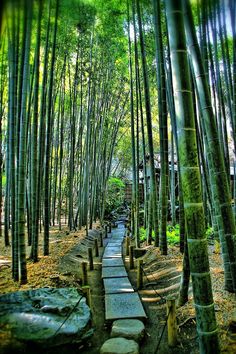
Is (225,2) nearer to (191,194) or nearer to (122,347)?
(191,194)

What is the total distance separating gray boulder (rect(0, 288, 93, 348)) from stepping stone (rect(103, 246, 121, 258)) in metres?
3.48

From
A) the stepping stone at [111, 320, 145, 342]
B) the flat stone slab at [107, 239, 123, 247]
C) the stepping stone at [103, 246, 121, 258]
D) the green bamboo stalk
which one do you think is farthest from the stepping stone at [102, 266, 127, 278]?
the green bamboo stalk

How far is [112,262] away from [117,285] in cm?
152

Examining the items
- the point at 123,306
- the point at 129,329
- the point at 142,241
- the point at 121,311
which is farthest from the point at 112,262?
the point at 129,329

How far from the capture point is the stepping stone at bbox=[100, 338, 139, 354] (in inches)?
106

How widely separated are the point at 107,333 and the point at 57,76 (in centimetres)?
683

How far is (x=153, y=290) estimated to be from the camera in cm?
433

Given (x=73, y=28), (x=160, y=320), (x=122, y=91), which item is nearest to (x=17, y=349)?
(x=160, y=320)

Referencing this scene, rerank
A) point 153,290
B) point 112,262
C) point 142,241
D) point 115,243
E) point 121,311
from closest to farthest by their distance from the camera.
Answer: point 121,311 → point 153,290 → point 112,262 → point 142,241 → point 115,243

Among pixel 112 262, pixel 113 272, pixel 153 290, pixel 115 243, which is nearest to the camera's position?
pixel 153 290

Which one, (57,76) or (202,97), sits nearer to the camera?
(202,97)

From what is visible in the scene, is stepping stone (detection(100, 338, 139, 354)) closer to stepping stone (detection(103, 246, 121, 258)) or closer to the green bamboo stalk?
Result: the green bamboo stalk

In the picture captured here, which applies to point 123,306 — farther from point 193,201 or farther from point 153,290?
point 193,201

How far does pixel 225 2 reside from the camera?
3.76 metres
